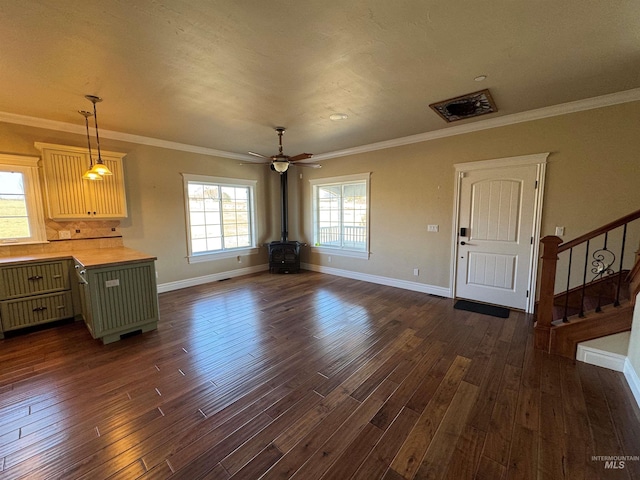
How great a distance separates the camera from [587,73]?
8.24ft

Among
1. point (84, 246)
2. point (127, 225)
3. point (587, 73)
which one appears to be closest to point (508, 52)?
point (587, 73)

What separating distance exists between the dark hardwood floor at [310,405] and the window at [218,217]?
2.36m

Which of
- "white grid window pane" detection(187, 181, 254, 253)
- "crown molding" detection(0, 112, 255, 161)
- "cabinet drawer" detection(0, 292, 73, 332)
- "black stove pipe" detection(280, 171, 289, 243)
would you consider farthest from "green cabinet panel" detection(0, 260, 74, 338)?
"black stove pipe" detection(280, 171, 289, 243)

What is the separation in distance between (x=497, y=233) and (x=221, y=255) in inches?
203

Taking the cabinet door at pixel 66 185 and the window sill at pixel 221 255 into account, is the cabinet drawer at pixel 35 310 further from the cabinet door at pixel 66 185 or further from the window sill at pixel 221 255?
the window sill at pixel 221 255

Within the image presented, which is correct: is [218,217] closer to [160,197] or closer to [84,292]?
[160,197]

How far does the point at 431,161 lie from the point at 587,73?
2066 mm

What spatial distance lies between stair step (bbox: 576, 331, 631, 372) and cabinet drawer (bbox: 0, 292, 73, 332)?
19.6 ft

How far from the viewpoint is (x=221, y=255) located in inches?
227

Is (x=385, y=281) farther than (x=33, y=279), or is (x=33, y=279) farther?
(x=385, y=281)

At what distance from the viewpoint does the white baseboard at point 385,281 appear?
4.57 m

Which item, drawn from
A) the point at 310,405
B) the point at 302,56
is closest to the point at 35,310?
the point at 310,405

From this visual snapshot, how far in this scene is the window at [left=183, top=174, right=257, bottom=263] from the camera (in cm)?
529

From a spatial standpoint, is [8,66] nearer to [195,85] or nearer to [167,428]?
[195,85]
